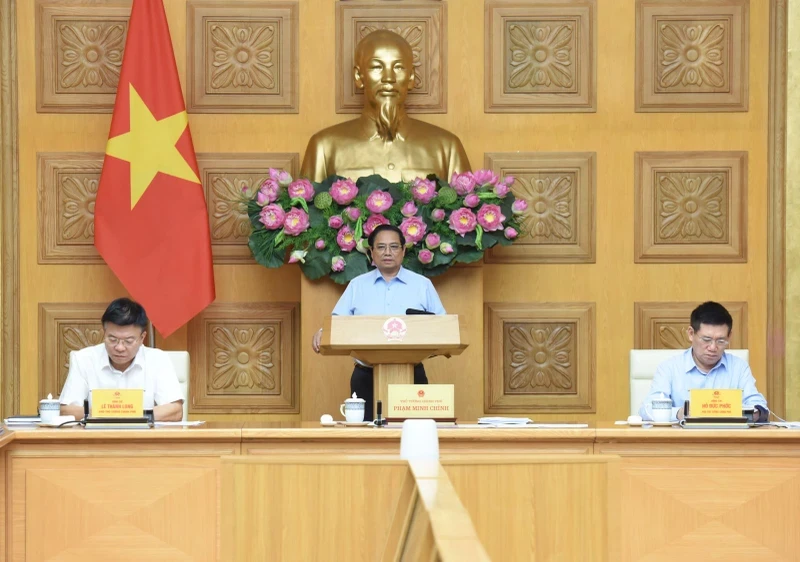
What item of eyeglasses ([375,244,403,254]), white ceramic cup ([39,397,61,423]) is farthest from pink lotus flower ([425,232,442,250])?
white ceramic cup ([39,397,61,423])

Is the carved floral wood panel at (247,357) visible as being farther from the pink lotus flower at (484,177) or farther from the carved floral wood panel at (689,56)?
the carved floral wood panel at (689,56)

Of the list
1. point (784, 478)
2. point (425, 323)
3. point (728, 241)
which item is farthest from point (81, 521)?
point (728, 241)

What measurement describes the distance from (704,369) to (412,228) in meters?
1.50

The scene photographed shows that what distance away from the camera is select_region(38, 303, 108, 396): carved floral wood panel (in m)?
5.74

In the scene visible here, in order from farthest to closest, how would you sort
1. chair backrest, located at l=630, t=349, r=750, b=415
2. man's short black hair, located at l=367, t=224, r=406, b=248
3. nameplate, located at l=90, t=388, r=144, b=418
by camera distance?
man's short black hair, located at l=367, t=224, r=406, b=248, chair backrest, located at l=630, t=349, r=750, b=415, nameplate, located at l=90, t=388, r=144, b=418

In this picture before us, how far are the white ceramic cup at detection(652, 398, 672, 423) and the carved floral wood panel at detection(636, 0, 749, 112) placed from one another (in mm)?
2367

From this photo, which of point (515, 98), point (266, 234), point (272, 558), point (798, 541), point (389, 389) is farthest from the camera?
point (515, 98)

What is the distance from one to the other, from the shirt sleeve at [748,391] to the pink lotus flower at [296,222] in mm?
1978

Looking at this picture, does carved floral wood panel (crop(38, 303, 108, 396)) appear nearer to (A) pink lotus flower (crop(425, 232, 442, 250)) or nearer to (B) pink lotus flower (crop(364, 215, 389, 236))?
(B) pink lotus flower (crop(364, 215, 389, 236))

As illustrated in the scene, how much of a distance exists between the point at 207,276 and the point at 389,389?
188cm

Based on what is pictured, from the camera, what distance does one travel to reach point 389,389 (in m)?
3.70

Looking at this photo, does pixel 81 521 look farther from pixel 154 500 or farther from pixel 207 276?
pixel 207 276

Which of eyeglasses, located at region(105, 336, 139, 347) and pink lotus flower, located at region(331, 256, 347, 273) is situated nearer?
eyeglasses, located at region(105, 336, 139, 347)

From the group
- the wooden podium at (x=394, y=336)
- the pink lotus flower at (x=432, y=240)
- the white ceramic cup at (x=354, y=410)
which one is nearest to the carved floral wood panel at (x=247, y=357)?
the pink lotus flower at (x=432, y=240)
